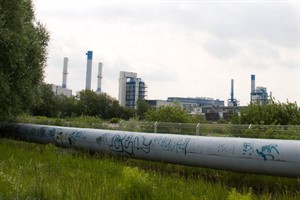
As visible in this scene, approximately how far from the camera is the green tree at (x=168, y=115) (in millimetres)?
→ 21734

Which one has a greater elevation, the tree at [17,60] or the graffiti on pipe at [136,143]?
the tree at [17,60]

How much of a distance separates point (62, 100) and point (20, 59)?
73315mm

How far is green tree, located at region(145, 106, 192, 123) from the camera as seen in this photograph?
21.7 m

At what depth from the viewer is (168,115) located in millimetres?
21922

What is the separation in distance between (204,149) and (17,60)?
26.4 ft

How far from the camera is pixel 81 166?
8.99 meters

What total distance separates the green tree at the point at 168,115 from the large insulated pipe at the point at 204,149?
9.02 meters

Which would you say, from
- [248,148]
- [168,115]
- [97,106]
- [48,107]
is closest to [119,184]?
→ [248,148]

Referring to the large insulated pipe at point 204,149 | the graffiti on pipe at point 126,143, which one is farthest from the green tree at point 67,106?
the graffiti on pipe at point 126,143

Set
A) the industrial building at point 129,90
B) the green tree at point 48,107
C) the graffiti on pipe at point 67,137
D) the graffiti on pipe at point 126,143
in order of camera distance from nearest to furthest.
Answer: the graffiti on pipe at point 126,143 → the graffiti on pipe at point 67,137 → the green tree at point 48,107 → the industrial building at point 129,90

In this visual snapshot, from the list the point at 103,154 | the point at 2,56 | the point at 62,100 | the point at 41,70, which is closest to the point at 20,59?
the point at 2,56

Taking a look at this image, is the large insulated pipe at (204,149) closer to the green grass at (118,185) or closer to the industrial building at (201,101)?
the green grass at (118,185)

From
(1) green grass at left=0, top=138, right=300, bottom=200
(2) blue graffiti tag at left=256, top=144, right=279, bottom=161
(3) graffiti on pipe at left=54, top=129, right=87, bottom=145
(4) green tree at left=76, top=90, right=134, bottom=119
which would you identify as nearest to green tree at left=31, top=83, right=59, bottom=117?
(4) green tree at left=76, top=90, right=134, bottom=119

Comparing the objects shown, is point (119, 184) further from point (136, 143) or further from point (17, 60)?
point (17, 60)
